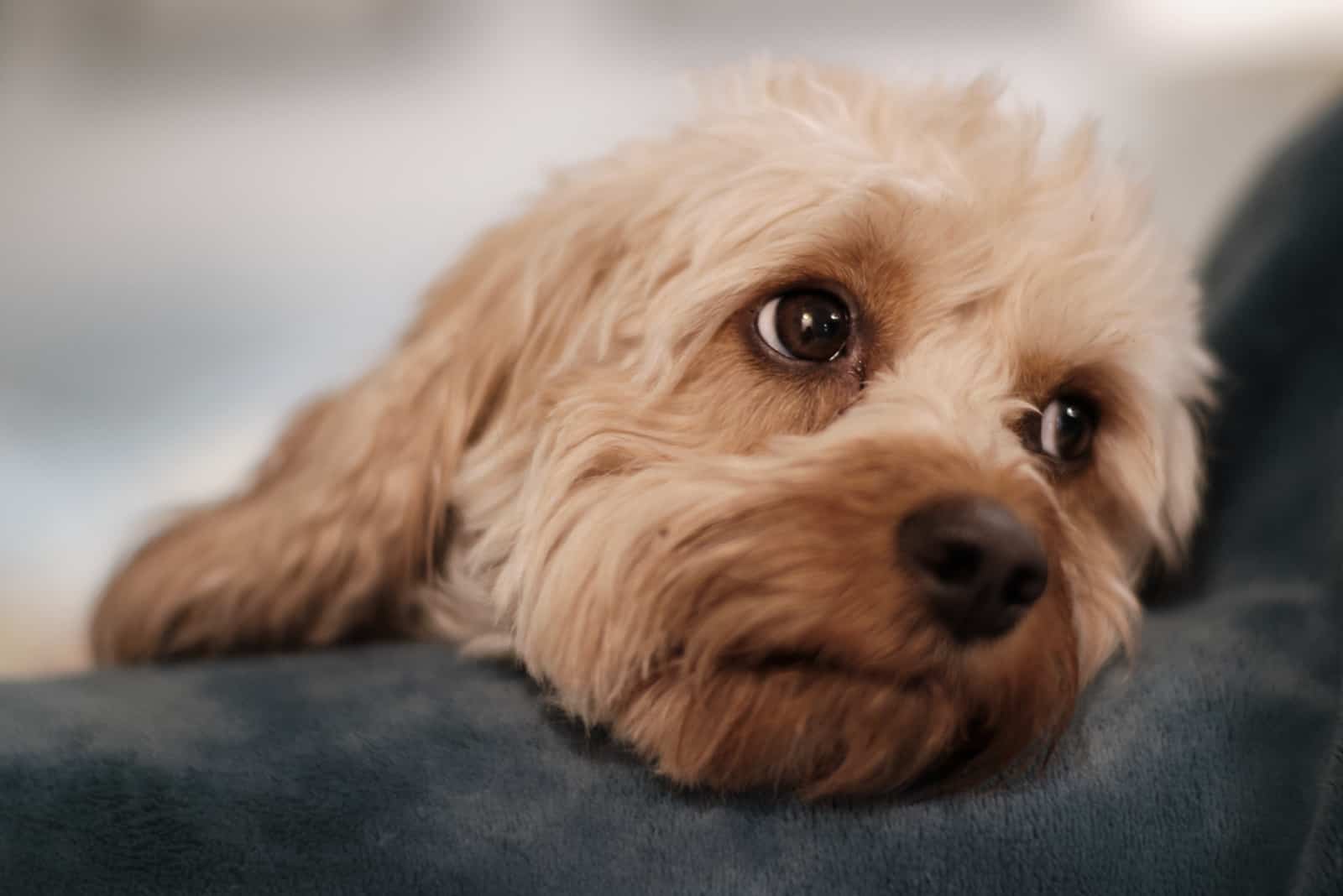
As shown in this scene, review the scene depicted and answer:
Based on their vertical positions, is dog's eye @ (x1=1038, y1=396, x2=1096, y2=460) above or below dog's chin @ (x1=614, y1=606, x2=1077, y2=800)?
above

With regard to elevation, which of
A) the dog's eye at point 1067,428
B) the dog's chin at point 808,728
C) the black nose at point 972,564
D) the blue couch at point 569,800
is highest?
the black nose at point 972,564

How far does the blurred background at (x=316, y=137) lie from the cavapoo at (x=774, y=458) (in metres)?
1.37

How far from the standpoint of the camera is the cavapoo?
95 cm

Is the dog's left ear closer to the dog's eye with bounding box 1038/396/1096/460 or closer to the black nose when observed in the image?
the dog's eye with bounding box 1038/396/1096/460

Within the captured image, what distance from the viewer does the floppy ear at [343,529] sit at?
1338mm

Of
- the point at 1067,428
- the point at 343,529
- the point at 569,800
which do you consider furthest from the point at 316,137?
the point at 569,800

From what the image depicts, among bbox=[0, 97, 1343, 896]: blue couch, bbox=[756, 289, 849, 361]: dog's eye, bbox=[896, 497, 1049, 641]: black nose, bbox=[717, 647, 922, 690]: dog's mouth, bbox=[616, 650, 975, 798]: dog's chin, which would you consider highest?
bbox=[756, 289, 849, 361]: dog's eye

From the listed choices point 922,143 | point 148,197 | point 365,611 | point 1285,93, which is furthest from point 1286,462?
point 148,197

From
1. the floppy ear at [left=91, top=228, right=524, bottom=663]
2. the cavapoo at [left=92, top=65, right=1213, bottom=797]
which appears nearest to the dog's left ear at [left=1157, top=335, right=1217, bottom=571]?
the cavapoo at [left=92, top=65, right=1213, bottom=797]

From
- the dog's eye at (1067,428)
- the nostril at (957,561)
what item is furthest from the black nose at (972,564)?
the dog's eye at (1067,428)

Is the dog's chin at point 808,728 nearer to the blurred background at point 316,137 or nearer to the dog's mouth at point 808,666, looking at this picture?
the dog's mouth at point 808,666

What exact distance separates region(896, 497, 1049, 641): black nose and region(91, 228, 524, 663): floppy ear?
1.97ft

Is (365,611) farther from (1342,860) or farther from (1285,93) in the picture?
(1285,93)

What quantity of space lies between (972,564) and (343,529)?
0.75m
